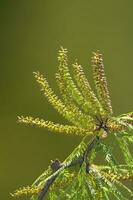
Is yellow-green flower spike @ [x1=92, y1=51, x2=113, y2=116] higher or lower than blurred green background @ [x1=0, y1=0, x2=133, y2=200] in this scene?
lower

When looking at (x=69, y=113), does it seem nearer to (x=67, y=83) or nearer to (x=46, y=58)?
(x=67, y=83)

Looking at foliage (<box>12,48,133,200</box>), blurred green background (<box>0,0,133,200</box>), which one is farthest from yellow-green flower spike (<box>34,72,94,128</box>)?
blurred green background (<box>0,0,133,200</box>)

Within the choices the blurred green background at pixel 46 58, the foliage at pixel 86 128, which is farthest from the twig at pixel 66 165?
the blurred green background at pixel 46 58

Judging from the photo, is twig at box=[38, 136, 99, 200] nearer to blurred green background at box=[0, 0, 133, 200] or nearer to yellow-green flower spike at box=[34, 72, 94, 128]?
yellow-green flower spike at box=[34, 72, 94, 128]

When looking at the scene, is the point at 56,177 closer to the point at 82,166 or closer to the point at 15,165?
the point at 82,166

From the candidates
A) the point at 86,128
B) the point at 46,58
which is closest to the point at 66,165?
the point at 86,128

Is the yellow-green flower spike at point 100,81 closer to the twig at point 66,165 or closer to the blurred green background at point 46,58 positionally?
the twig at point 66,165

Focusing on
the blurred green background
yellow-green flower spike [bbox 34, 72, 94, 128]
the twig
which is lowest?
the twig
